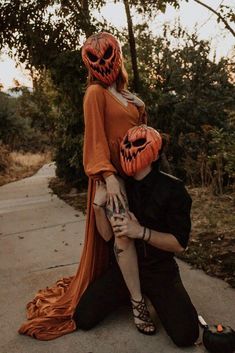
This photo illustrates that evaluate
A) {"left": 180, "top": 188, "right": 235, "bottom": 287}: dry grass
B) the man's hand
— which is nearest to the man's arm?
the man's hand

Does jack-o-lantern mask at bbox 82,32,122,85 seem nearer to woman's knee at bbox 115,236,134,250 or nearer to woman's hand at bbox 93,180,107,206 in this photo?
woman's hand at bbox 93,180,107,206

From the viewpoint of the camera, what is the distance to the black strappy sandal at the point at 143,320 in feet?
9.13

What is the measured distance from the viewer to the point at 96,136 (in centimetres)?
282

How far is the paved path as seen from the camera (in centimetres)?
274

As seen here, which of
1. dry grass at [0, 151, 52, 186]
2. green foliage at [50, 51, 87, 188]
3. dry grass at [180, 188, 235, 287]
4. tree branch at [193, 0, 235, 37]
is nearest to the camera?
dry grass at [180, 188, 235, 287]

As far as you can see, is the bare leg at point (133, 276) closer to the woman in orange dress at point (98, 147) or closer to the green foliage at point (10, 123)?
the woman in orange dress at point (98, 147)

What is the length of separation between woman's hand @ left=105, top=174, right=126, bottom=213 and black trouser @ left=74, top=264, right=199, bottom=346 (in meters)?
0.55

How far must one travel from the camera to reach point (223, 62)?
1142 centimetres

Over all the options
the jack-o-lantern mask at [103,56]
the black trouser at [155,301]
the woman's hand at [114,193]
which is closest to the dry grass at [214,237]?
the black trouser at [155,301]

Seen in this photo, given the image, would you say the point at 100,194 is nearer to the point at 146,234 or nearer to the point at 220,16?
the point at 146,234

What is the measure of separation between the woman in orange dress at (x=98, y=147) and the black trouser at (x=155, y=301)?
5.5 inches

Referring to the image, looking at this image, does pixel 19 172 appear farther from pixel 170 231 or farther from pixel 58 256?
pixel 170 231

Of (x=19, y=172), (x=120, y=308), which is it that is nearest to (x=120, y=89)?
(x=120, y=308)

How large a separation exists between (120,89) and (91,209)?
88cm
